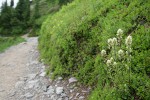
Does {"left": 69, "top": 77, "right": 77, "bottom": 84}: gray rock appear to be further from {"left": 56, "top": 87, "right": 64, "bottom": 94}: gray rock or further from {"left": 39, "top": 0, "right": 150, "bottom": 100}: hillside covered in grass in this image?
{"left": 56, "top": 87, "right": 64, "bottom": 94}: gray rock

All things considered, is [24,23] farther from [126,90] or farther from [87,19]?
[126,90]

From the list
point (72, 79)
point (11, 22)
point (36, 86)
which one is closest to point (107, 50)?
point (72, 79)

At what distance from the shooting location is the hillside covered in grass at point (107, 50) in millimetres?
7362

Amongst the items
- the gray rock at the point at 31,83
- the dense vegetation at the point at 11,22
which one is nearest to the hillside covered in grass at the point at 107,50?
the gray rock at the point at 31,83

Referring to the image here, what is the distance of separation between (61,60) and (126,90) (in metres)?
5.35

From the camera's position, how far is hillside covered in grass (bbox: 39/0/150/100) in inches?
290

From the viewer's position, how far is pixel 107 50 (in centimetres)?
959

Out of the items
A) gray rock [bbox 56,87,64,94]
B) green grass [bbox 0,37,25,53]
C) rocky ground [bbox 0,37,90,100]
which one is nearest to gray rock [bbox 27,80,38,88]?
rocky ground [bbox 0,37,90,100]

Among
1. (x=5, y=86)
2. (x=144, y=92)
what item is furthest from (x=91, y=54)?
(x=5, y=86)

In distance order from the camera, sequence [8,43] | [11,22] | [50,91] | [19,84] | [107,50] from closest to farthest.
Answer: [107,50]
[50,91]
[19,84]
[8,43]
[11,22]

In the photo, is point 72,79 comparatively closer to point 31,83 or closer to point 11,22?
point 31,83

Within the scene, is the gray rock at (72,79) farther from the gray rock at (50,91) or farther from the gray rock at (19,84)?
Result: the gray rock at (19,84)

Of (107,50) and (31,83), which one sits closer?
(107,50)

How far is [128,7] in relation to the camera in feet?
35.4
